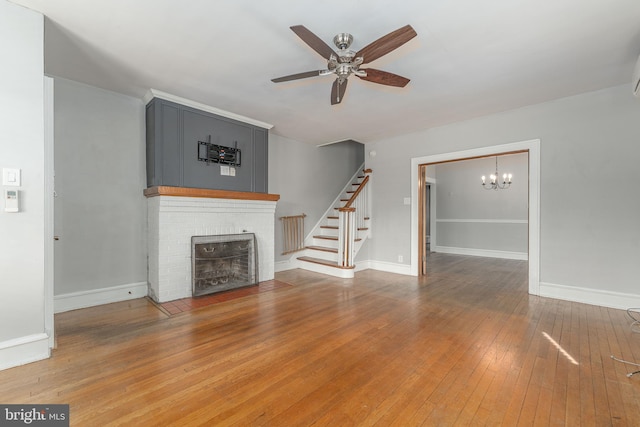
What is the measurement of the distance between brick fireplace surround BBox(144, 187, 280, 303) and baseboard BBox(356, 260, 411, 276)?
106 inches

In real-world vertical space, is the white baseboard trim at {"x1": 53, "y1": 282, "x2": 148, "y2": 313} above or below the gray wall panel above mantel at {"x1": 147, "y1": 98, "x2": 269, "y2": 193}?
below

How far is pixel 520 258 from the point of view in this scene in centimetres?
676

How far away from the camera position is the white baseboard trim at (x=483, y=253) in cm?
677

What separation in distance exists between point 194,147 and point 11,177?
1929 millimetres

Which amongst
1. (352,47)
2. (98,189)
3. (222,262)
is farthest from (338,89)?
(98,189)

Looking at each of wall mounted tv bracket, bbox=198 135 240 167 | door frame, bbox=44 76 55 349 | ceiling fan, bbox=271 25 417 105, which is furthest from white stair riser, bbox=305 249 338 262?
door frame, bbox=44 76 55 349

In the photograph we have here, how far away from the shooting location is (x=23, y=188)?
80.7 inches

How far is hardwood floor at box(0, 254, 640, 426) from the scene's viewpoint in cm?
157

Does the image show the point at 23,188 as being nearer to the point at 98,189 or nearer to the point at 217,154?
the point at 98,189

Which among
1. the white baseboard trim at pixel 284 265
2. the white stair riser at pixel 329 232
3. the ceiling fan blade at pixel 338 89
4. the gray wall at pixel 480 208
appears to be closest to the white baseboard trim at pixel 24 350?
the ceiling fan blade at pixel 338 89

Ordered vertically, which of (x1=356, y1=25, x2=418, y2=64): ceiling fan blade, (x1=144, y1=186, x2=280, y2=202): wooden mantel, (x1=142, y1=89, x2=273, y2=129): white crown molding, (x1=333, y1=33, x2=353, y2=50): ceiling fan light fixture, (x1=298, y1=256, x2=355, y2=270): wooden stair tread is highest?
(x1=142, y1=89, x2=273, y2=129): white crown molding

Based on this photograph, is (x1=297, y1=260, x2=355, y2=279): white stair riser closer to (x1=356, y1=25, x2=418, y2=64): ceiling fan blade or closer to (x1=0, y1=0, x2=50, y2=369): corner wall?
(x1=356, y1=25, x2=418, y2=64): ceiling fan blade

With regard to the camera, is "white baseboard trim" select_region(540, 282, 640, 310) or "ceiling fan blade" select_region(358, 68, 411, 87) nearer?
"ceiling fan blade" select_region(358, 68, 411, 87)

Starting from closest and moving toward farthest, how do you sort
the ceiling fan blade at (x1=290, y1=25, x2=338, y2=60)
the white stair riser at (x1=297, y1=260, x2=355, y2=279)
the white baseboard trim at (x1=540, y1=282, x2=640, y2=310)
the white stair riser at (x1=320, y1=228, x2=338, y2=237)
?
the ceiling fan blade at (x1=290, y1=25, x2=338, y2=60), the white baseboard trim at (x1=540, y1=282, x2=640, y2=310), the white stair riser at (x1=297, y1=260, x2=355, y2=279), the white stair riser at (x1=320, y1=228, x2=338, y2=237)
